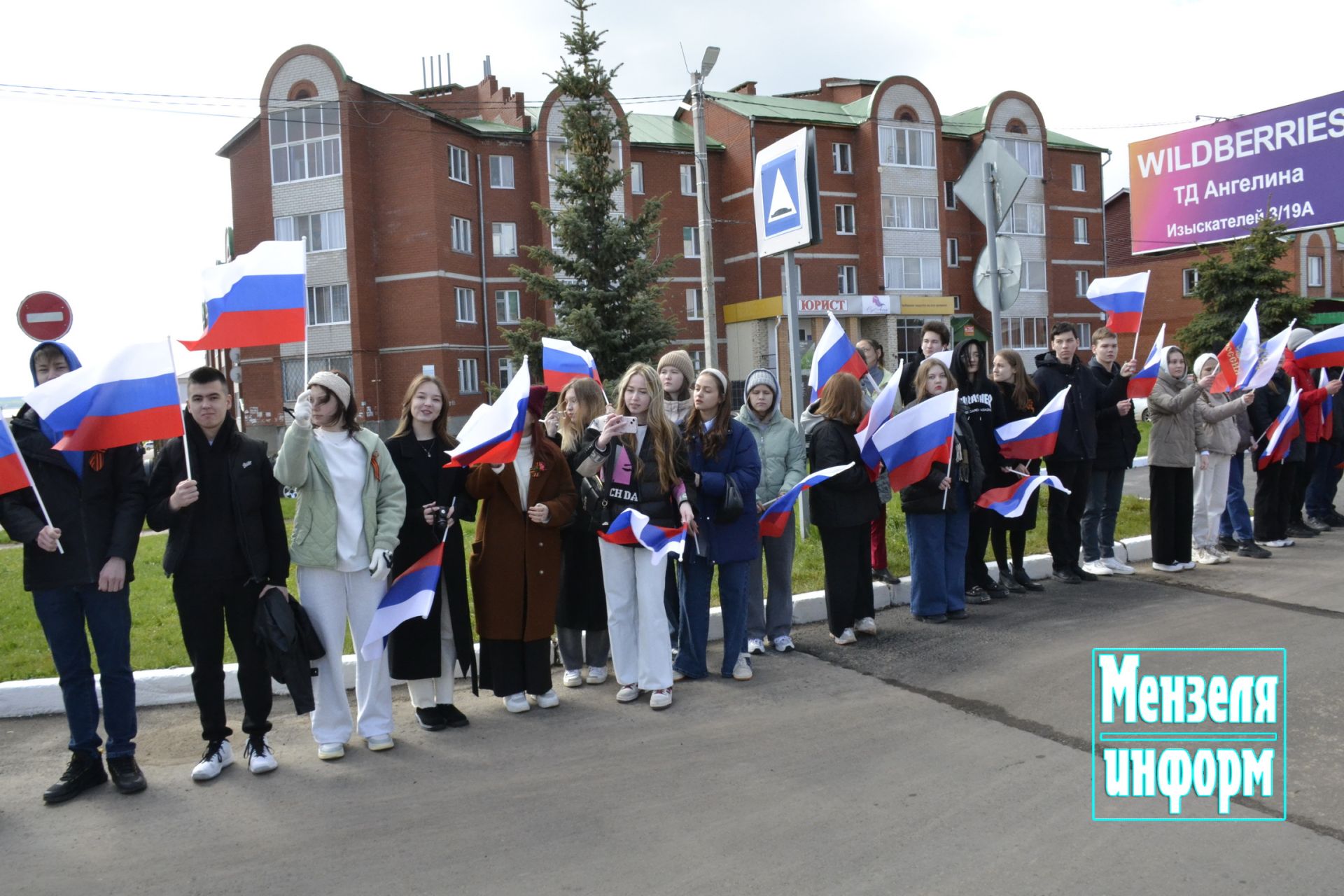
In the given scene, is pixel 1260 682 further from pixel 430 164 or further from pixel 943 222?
pixel 943 222

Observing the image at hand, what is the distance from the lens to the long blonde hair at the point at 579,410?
678 cm

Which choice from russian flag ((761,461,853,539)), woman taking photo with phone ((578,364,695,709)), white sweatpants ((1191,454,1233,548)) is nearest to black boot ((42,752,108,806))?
woman taking photo with phone ((578,364,695,709))

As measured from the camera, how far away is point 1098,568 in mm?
9711

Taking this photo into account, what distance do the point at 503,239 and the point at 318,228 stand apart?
7657mm

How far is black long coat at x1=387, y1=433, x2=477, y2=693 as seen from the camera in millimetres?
5965

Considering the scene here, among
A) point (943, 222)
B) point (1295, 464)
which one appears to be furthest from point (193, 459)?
point (943, 222)

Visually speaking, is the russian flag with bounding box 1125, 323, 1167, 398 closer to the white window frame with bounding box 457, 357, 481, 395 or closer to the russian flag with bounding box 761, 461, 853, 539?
the russian flag with bounding box 761, 461, 853, 539

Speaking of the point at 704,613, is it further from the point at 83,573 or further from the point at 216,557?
the point at 83,573

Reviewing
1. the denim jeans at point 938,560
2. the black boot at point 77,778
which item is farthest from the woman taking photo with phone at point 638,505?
the black boot at point 77,778

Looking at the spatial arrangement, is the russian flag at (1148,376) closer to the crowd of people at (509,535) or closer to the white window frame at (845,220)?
the crowd of people at (509,535)

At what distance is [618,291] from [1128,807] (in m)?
24.9

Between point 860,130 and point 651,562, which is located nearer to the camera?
point 651,562

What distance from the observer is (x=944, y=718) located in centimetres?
576

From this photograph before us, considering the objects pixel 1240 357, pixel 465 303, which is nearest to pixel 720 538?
pixel 1240 357
